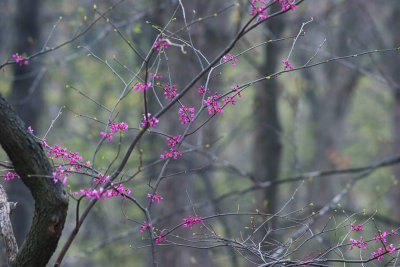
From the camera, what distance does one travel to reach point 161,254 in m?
6.84

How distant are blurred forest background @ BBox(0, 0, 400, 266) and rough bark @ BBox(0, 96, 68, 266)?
0.33 meters

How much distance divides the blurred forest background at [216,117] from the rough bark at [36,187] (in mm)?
331

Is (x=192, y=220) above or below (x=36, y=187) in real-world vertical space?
below

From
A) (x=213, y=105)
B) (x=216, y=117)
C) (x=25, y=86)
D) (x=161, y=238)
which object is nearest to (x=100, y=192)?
(x=161, y=238)

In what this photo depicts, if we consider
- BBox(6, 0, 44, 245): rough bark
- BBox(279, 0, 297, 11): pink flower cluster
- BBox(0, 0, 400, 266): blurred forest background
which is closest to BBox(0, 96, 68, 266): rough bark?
BBox(0, 0, 400, 266): blurred forest background

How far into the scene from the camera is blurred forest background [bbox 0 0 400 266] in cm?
627

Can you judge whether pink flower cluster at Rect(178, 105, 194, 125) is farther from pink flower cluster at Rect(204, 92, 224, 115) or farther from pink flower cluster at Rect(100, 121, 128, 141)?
pink flower cluster at Rect(100, 121, 128, 141)

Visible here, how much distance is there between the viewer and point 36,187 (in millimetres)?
2639

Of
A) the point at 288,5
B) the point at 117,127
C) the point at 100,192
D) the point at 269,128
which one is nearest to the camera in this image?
the point at 100,192

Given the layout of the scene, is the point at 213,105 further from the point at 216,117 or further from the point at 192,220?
the point at 216,117

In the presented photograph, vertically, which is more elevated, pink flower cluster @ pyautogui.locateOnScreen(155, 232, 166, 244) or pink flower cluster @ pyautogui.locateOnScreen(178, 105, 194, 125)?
pink flower cluster @ pyautogui.locateOnScreen(178, 105, 194, 125)

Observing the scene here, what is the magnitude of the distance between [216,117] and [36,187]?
6432 millimetres

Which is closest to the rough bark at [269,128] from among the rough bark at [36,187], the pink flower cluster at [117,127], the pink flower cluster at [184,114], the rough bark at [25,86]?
the rough bark at [25,86]

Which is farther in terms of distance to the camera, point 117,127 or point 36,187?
point 117,127
